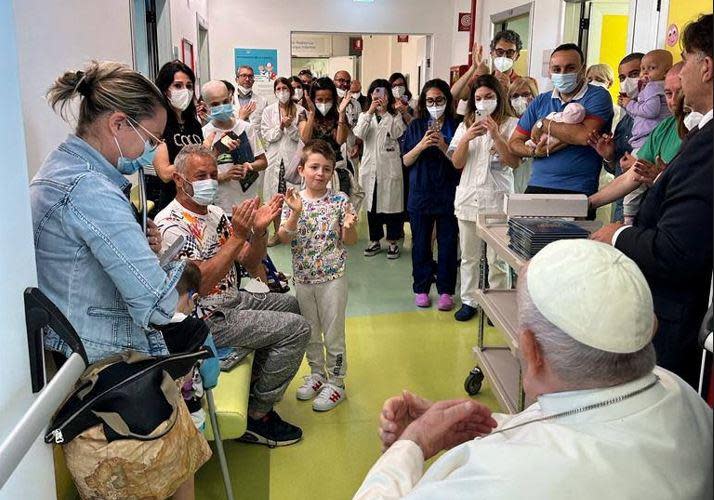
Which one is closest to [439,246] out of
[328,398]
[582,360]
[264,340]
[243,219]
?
[328,398]

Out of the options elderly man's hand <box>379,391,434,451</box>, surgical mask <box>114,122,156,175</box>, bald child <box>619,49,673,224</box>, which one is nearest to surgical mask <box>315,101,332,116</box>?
bald child <box>619,49,673,224</box>

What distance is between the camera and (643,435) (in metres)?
1.01

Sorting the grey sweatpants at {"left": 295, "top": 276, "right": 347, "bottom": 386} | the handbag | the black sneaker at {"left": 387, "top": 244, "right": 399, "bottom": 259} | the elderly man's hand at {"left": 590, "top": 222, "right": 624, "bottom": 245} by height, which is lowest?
the black sneaker at {"left": 387, "top": 244, "right": 399, "bottom": 259}

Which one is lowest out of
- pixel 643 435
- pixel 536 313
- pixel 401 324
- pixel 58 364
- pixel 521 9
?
pixel 401 324

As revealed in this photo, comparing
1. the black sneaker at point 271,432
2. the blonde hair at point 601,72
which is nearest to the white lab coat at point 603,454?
the black sneaker at point 271,432

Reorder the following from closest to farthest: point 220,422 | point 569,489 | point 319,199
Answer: point 569,489 < point 220,422 < point 319,199

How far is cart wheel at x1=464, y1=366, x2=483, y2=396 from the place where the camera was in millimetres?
3248

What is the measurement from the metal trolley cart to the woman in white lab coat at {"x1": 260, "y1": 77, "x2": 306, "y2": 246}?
316cm

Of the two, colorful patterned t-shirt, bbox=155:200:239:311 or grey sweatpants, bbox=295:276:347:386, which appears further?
grey sweatpants, bbox=295:276:347:386

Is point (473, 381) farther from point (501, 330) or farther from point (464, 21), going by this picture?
point (464, 21)

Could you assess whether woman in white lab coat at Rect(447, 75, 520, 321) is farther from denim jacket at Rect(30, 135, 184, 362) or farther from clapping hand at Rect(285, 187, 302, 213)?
denim jacket at Rect(30, 135, 184, 362)

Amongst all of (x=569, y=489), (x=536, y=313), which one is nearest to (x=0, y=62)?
(x=536, y=313)

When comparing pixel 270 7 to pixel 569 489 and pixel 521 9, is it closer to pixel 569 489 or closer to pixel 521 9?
pixel 521 9

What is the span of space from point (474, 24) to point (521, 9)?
147 centimetres
